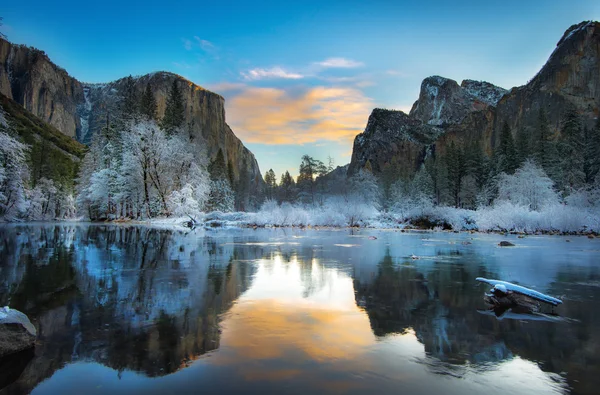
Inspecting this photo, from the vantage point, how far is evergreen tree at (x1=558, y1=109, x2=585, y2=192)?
48344 mm

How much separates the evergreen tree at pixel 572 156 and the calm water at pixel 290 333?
152 ft

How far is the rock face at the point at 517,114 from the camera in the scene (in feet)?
357

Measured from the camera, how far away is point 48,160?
62125mm

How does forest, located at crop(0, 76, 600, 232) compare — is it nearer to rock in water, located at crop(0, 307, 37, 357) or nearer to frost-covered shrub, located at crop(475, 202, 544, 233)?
frost-covered shrub, located at crop(475, 202, 544, 233)

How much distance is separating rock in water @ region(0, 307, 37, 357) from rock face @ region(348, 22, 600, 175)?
241ft

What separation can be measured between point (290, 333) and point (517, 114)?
155164mm

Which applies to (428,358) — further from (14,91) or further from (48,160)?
(14,91)

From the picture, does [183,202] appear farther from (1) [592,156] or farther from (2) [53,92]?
(2) [53,92]

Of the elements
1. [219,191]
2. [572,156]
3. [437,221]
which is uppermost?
[572,156]

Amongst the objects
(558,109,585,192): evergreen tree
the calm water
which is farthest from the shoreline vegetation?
the calm water

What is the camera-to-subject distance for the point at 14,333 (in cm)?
475

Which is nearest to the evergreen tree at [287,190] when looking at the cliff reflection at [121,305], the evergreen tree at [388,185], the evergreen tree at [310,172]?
the evergreen tree at [310,172]

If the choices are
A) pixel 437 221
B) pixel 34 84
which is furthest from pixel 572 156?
pixel 34 84

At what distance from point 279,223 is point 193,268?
30963 mm
